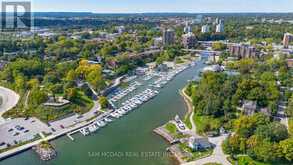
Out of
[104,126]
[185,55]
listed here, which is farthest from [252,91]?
[185,55]

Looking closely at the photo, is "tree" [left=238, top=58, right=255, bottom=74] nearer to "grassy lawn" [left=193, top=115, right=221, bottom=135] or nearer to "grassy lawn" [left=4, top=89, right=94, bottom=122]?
"grassy lawn" [left=193, top=115, right=221, bottom=135]

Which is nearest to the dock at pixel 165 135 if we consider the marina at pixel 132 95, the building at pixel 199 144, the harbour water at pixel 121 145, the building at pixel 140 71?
the harbour water at pixel 121 145

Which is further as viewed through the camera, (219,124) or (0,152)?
(219,124)

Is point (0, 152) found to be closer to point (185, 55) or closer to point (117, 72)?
point (117, 72)

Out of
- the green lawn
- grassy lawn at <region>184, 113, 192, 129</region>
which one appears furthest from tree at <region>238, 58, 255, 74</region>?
the green lawn

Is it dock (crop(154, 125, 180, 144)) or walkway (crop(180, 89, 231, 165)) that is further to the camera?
dock (crop(154, 125, 180, 144))

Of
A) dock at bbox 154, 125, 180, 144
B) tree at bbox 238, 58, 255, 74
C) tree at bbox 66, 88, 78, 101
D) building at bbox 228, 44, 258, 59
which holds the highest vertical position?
building at bbox 228, 44, 258, 59
